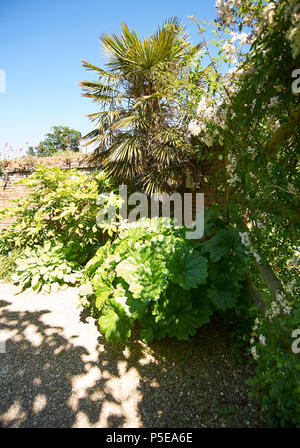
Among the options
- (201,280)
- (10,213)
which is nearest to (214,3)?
(201,280)

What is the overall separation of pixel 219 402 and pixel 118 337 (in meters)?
1.02

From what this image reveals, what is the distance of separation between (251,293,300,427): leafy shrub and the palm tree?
2711 mm

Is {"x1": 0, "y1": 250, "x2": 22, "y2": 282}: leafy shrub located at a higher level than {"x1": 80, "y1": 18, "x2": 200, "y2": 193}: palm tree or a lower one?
lower

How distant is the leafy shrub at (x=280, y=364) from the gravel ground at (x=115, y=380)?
10.7 inches

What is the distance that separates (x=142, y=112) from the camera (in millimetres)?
4070

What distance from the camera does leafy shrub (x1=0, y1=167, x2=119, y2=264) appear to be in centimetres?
396

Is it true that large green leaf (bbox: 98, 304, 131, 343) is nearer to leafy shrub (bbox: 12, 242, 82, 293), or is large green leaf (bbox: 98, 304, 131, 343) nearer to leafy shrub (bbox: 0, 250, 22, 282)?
leafy shrub (bbox: 12, 242, 82, 293)

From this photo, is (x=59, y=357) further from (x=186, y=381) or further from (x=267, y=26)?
(x=267, y=26)

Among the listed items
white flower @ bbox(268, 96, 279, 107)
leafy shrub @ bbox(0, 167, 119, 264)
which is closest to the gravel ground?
leafy shrub @ bbox(0, 167, 119, 264)

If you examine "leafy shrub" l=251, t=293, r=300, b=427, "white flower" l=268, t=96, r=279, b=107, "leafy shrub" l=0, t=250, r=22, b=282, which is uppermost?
"white flower" l=268, t=96, r=279, b=107

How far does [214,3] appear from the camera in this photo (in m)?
1.92

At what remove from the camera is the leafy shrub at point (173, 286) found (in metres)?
2.05

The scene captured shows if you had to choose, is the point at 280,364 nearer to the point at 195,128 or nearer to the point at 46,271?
the point at 195,128

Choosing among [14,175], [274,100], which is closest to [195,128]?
[274,100]
